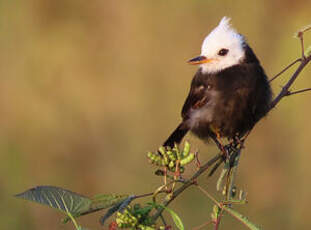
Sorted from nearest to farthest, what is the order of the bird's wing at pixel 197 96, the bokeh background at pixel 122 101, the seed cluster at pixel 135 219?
the seed cluster at pixel 135 219 < the bird's wing at pixel 197 96 < the bokeh background at pixel 122 101

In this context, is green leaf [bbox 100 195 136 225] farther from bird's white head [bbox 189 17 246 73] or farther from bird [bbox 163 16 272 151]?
bird's white head [bbox 189 17 246 73]

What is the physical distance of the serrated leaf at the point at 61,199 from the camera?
68.9 inches

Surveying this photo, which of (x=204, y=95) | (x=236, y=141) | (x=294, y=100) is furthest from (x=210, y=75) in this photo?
(x=294, y=100)

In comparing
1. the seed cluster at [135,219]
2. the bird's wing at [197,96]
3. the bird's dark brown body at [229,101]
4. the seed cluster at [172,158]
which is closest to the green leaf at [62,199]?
the seed cluster at [135,219]

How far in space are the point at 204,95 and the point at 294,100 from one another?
1.54 metres

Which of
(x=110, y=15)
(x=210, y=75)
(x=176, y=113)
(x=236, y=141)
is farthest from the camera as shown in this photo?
(x=110, y=15)

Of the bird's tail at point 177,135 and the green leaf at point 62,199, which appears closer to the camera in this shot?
the green leaf at point 62,199

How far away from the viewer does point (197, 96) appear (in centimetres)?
449

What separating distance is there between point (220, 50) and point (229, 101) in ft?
1.54

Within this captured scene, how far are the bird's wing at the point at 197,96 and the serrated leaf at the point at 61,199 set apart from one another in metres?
2.65

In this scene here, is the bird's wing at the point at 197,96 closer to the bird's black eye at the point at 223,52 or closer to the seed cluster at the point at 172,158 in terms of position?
the bird's black eye at the point at 223,52

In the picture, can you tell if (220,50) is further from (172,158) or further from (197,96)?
(172,158)

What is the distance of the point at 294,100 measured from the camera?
5.64m

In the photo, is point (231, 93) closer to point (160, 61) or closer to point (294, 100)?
point (294, 100)
